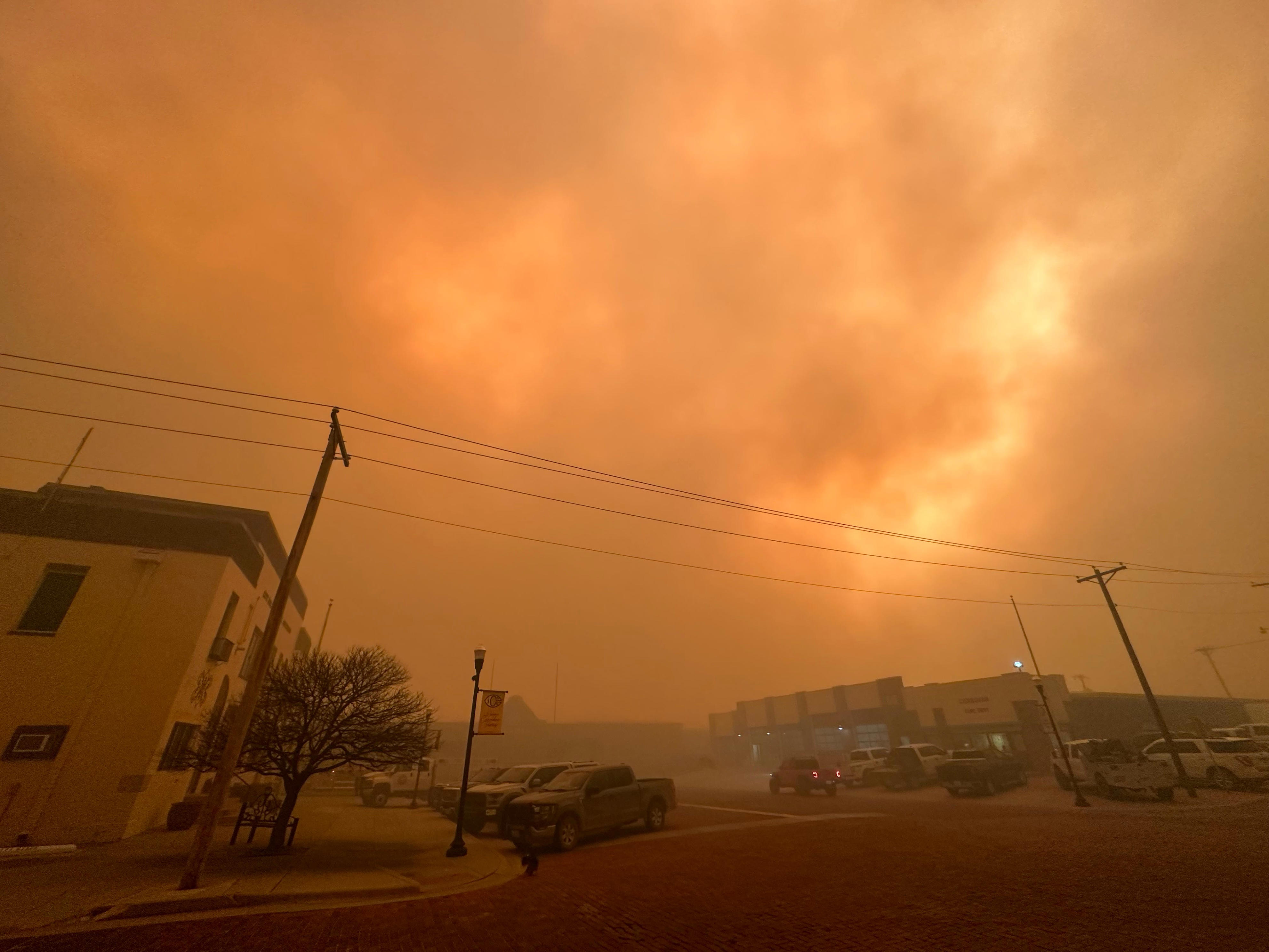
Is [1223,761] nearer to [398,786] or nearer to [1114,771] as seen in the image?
[1114,771]

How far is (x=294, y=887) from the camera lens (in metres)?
9.53

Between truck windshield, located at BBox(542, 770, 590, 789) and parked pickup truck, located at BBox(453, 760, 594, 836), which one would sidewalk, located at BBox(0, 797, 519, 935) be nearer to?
parked pickup truck, located at BBox(453, 760, 594, 836)

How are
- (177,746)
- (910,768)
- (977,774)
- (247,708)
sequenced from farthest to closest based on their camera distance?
1. (910,768)
2. (977,774)
3. (177,746)
4. (247,708)

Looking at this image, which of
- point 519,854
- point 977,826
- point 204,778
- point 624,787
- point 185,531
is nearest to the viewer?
point 519,854

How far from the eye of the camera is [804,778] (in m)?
27.7

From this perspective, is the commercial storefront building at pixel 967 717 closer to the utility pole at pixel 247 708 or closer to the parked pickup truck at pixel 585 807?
the parked pickup truck at pixel 585 807

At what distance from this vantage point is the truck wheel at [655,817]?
56.5 ft

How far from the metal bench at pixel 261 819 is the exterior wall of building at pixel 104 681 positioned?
12.2ft

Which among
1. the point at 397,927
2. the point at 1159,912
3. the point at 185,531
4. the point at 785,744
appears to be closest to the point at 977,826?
the point at 1159,912

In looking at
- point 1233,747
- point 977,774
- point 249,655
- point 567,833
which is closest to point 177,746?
point 249,655

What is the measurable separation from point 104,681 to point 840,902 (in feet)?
74.0

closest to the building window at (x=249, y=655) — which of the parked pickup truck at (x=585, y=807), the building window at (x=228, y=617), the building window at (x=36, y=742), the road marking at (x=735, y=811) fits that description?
the building window at (x=228, y=617)

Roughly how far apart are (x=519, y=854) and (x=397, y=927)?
7565 millimetres

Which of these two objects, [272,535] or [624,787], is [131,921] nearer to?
[624,787]
